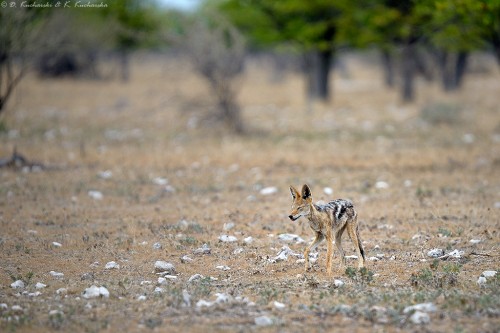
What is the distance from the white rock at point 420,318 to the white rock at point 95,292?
3.43 meters

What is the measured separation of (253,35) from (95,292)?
29.4m

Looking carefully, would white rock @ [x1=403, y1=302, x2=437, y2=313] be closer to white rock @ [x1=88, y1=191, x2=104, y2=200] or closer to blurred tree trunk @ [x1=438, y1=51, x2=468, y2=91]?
white rock @ [x1=88, y1=191, x2=104, y2=200]

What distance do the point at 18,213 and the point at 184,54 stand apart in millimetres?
12276

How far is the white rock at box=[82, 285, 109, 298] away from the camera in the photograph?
25.8ft

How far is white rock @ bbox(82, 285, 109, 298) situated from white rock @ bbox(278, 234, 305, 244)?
12.4ft

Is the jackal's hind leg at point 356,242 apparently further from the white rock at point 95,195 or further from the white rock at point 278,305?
the white rock at point 95,195

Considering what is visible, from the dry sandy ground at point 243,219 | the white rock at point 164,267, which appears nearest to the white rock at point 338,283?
Answer: the dry sandy ground at point 243,219

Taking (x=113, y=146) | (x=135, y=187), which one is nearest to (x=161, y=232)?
(x=135, y=187)

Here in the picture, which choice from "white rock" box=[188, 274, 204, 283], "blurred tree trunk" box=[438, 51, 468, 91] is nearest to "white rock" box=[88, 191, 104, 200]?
"white rock" box=[188, 274, 204, 283]

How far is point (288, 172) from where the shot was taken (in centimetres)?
1745

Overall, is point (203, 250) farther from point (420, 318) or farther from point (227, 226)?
point (420, 318)

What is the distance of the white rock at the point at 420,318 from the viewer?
6.93 m

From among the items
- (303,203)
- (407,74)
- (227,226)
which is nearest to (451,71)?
(407,74)

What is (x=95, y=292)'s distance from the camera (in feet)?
25.9
